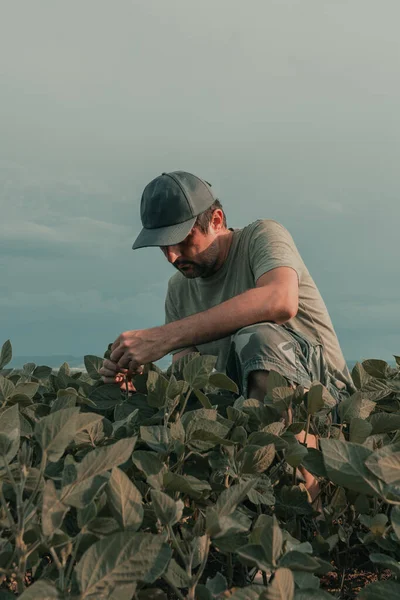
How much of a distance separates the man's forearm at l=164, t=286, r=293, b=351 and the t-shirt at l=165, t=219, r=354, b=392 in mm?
348

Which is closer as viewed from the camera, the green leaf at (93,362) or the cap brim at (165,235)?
the green leaf at (93,362)

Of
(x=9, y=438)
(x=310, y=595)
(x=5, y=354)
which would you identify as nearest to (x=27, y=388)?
(x=5, y=354)

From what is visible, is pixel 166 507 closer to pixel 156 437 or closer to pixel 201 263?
pixel 156 437

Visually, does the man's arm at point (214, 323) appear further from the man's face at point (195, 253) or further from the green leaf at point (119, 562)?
the green leaf at point (119, 562)

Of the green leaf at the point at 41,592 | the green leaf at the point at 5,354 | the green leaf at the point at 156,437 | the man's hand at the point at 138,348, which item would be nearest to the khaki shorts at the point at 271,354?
the man's hand at the point at 138,348

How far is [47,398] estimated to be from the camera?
8.69 ft

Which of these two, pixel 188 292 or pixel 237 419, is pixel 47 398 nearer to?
pixel 237 419

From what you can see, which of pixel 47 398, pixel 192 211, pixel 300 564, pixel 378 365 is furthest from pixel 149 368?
pixel 300 564

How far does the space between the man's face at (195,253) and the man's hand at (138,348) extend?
0.87 metres

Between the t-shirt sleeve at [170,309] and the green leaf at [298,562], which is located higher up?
the green leaf at [298,562]

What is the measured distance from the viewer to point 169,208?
3514 mm

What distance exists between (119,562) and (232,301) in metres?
1.84

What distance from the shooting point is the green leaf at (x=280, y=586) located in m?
1.13

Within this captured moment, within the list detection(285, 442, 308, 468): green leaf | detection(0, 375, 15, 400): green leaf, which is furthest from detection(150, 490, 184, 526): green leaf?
detection(0, 375, 15, 400): green leaf
